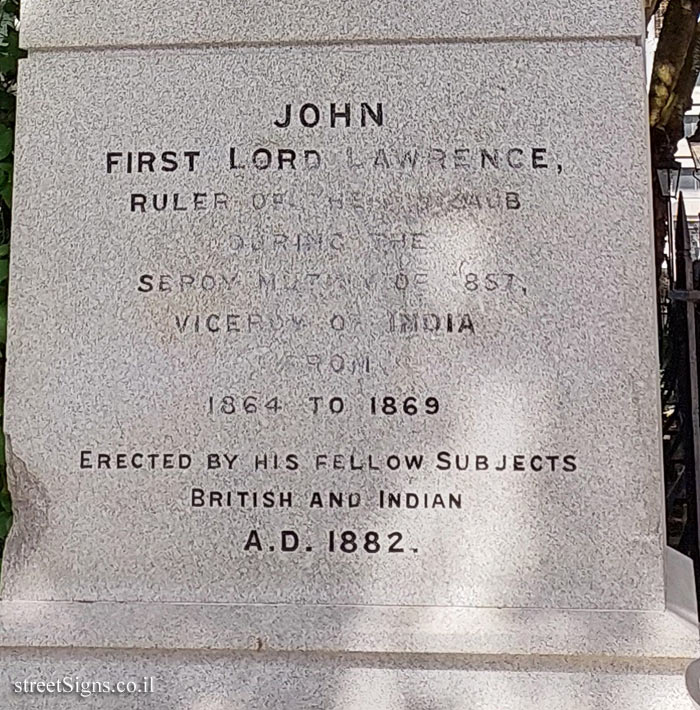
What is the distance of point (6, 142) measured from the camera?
2.64m

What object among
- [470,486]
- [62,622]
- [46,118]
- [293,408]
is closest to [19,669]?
[62,622]

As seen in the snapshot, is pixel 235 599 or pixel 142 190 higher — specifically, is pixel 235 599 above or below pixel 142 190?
below

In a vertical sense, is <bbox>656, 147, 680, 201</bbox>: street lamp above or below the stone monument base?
above

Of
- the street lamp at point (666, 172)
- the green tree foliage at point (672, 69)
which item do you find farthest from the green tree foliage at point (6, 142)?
the street lamp at point (666, 172)

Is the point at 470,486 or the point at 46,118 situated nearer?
the point at 470,486

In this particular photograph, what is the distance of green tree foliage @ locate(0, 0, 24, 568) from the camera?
253 cm

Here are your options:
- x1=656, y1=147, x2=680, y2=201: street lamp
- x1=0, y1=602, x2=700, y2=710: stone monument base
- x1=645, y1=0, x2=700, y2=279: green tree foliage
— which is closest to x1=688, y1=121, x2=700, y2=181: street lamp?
x1=656, y1=147, x2=680, y2=201: street lamp

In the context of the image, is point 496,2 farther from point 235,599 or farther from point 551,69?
point 235,599

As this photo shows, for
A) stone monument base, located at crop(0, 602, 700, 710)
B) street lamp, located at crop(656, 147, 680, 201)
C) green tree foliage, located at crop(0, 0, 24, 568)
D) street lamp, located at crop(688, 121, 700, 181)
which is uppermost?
street lamp, located at crop(688, 121, 700, 181)

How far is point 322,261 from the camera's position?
93.0 inches

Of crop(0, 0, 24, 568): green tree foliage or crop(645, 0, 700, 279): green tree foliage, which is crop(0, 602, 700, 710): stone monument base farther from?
crop(645, 0, 700, 279): green tree foliage

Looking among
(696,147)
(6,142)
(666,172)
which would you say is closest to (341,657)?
(6,142)

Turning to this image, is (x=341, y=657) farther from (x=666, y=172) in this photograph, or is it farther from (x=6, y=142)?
(x=666, y=172)

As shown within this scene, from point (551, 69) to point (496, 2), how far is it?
0.83 feet
